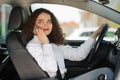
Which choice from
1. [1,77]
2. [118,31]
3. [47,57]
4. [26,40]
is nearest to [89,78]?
[47,57]

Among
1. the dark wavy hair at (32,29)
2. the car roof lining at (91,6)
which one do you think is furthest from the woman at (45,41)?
the car roof lining at (91,6)

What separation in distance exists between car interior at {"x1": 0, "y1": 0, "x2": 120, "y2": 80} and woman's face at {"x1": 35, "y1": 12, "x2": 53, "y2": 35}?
7.5 inches

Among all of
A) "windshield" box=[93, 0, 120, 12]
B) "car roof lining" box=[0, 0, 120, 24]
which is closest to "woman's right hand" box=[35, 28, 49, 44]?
"car roof lining" box=[0, 0, 120, 24]

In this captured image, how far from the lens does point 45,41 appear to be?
2809 millimetres

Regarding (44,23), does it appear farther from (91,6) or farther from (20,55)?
(91,6)

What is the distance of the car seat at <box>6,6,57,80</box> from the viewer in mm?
2840

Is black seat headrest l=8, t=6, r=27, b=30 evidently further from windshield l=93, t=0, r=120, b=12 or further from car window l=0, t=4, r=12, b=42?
windshield l=93, t=0, r=120, b=12

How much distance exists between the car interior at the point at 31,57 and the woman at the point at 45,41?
0.21 ft

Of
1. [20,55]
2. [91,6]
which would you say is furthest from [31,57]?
[91,6]

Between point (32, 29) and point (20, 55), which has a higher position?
point (32, 29)

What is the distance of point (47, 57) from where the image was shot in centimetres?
276

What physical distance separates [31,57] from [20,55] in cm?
10

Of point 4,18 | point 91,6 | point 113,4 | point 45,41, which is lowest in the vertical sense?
point 4,18

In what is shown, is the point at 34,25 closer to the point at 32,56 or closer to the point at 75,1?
the point at 32,56
